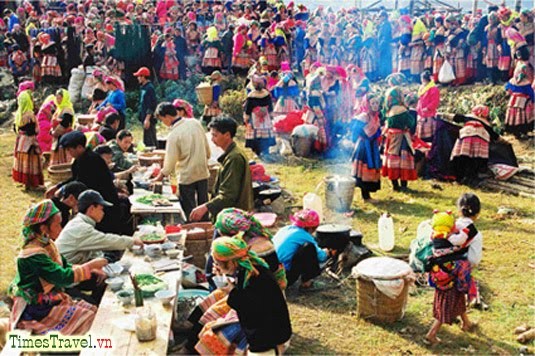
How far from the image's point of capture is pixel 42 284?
4672 millimetres

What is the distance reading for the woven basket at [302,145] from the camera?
11812 millimetres

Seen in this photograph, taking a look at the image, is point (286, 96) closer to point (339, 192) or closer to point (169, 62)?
point (339, 192)

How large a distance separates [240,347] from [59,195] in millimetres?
2506

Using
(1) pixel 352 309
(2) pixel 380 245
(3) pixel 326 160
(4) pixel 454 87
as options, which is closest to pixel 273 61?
(4) pixel 454 87

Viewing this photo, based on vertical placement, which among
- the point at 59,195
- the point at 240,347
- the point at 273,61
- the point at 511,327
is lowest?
the point at 511,327

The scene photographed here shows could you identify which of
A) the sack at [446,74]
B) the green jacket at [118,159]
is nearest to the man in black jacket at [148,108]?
the green jacket at [118,159]

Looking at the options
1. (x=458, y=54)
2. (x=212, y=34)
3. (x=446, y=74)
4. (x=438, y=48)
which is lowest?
(x=446, y=74)

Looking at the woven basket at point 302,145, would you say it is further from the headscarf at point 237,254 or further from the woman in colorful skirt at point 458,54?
the headscarf at point 237,254

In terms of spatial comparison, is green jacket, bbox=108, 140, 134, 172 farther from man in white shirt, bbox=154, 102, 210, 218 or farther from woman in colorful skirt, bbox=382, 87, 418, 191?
woman in colorful skirt, bbox=382, 87, 418, 191

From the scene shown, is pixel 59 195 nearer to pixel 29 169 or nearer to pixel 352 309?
pixel 352 309

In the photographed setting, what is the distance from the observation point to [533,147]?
40.0 ft

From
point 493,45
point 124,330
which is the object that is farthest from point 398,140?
point 493,45

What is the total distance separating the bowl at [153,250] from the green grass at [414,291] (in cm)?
140

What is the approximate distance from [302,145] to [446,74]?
18.1 ft
